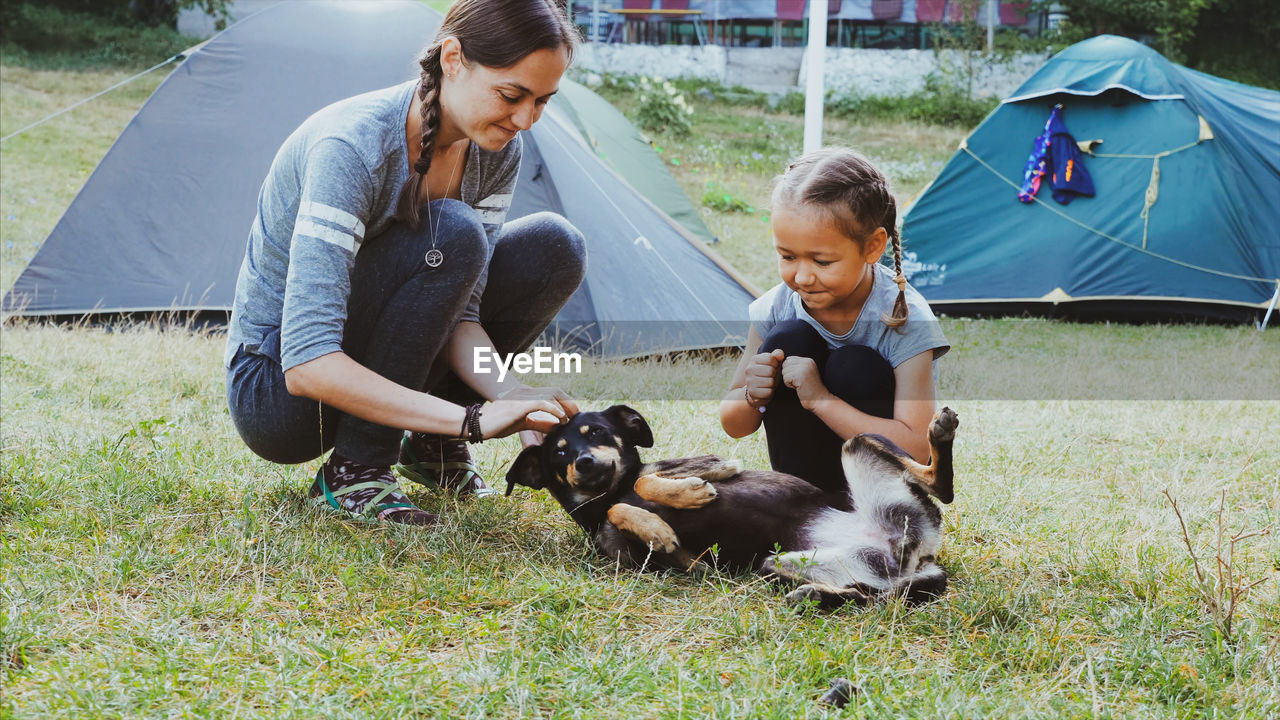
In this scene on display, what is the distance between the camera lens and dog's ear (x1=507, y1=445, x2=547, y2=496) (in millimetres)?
2082

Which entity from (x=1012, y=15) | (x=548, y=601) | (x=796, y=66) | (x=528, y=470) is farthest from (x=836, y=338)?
(x=1012, y=15)

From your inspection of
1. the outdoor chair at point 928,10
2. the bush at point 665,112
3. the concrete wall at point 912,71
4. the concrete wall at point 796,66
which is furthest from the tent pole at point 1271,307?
the outdoor chair at point 928,10

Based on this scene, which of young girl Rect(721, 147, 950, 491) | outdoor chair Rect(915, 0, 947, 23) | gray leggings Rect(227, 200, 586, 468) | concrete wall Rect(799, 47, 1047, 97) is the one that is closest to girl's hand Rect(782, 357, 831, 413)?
young girl Rect(721, 147, 950, 491)

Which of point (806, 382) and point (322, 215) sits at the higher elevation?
point (322, 215)

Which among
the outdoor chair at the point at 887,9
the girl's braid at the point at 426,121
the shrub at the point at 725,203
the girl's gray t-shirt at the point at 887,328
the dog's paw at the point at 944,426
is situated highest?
the outdoor chair at the point at 887,9

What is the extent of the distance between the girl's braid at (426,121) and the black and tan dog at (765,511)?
563mm

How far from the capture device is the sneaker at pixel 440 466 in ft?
8.27

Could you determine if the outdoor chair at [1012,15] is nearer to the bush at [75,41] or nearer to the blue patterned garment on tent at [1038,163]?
the bush at [75,41]

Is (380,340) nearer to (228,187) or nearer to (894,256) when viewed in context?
(894,256)

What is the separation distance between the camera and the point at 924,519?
187cm

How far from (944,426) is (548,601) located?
2.44 feet

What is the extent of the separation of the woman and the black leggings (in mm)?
460

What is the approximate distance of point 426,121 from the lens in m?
2.04

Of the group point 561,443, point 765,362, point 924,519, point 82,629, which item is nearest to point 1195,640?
point 924,519
